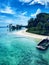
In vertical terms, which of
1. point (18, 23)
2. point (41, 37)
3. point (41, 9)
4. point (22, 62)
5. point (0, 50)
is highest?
point (41, 9)

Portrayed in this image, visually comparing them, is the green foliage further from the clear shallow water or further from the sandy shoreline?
the clear shallow water

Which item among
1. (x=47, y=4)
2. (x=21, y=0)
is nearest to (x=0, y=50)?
(x=21, y=0)

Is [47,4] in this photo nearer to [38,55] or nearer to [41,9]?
[41,9]

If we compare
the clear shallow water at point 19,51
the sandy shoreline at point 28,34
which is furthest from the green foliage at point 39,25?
the clear shallow water at point 19,51

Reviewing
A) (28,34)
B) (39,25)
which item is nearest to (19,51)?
(28,34)

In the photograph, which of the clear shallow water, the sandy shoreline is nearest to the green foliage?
the sandy shoreline

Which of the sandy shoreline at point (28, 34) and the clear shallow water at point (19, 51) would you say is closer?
the clear shallow water at point (19, 51)

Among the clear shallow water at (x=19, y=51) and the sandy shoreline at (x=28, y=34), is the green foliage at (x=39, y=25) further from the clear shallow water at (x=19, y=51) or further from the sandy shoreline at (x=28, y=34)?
the clear shallow water at (x=19, y=51)

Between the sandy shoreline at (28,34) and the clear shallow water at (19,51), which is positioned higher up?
the sandy shoreline at (28,34)
